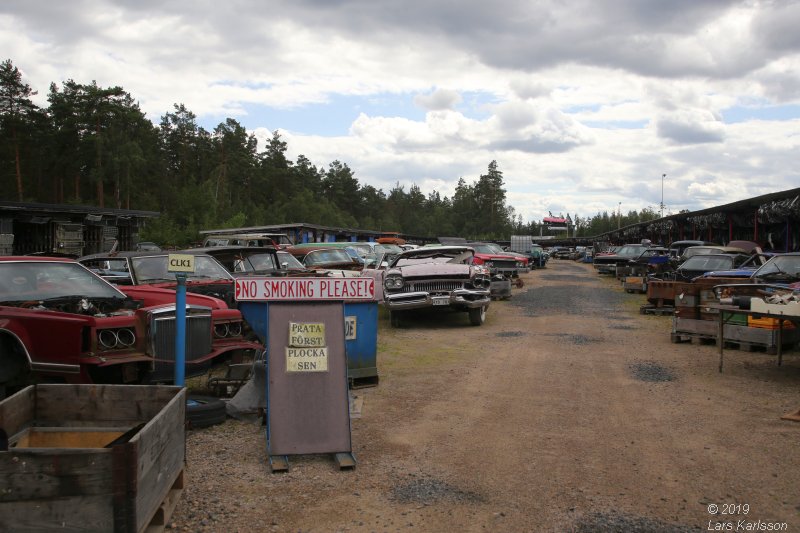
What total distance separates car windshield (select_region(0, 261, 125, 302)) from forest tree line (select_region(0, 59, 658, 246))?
4438cm

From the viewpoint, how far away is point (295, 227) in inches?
1809

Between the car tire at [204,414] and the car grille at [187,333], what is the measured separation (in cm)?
71

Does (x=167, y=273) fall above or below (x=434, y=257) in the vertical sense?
below

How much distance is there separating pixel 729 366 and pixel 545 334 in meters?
3.93

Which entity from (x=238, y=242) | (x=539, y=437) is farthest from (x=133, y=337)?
(x=238, y=242)

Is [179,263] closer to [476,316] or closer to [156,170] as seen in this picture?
[476,316]

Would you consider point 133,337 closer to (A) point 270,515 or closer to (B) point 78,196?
(A) point 270,515

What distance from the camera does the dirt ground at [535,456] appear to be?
4.44m

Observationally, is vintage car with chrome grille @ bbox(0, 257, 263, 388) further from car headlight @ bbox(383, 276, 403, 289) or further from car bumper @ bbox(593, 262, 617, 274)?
car bumper @ bbox(593, 262, 617, 274)

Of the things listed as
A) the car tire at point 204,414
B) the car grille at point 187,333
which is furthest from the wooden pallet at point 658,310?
the car tire at point 204,414

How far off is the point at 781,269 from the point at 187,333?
1155cm

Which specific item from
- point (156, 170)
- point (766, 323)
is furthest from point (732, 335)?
point (156, 170)

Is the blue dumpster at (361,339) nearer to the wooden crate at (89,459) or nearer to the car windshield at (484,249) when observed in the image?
the wooden crate at (89,459)

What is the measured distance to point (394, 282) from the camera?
1381 cm
